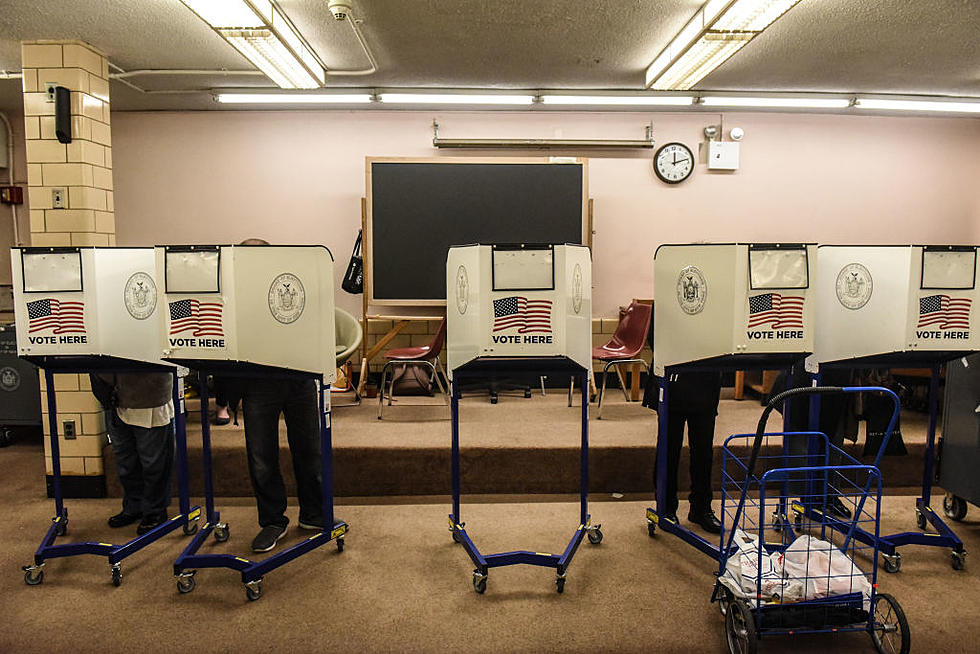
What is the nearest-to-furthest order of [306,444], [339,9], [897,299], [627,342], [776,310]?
[776,310], [897,299], [306,444], [339,9], [627,342]

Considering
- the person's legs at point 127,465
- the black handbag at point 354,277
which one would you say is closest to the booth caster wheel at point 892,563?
the person's legs at point 127,465

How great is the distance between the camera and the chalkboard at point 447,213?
491 cm

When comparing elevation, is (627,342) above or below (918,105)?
below

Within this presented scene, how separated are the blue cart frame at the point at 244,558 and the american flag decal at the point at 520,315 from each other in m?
0.81

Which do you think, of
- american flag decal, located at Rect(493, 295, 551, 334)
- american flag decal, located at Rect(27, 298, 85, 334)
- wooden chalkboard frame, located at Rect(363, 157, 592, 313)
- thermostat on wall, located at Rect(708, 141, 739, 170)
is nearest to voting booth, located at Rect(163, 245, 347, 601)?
american flag decal, located at Rect(27, 298, 85, 334)

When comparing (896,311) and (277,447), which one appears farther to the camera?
(277,447)

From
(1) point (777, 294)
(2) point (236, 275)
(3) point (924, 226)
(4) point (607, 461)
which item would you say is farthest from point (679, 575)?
(3) point (924, 226)

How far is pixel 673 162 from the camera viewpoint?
5.26m

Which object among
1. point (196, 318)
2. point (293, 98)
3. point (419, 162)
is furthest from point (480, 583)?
point (293, 98)

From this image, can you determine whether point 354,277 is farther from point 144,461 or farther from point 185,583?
point 185,583

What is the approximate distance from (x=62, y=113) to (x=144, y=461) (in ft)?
6.43

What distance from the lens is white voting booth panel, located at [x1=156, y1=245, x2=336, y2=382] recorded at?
2.30 metres

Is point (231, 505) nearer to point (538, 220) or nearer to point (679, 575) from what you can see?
point (679, 575)

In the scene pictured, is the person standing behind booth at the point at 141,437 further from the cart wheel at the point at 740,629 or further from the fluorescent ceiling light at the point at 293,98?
the fluorescent ceiling light at the point at 293,98
